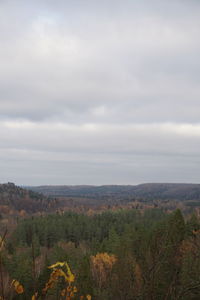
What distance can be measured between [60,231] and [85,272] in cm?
8461

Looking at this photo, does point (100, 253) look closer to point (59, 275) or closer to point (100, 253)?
point (100, 253)

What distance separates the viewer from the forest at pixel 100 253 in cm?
1363

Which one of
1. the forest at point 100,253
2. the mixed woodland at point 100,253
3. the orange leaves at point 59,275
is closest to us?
the orange leaves at point 59,275

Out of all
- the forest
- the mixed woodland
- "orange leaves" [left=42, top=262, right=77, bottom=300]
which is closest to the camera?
"orange leaves" [left=42, top=262, right=77, bottom=300]

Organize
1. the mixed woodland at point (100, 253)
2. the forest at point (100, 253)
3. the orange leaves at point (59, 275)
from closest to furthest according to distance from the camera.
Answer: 1. the orange leaves at point (59, 275)
2. the mixed woodland at point (100, 253)
3. the forest at point (100, 253)

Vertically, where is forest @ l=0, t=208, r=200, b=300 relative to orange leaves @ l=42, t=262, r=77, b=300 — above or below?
below

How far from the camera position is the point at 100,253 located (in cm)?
6875

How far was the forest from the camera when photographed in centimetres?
1363

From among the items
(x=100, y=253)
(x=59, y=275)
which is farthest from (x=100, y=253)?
(x=59, y=275)

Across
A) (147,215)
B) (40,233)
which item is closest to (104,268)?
(40,233)

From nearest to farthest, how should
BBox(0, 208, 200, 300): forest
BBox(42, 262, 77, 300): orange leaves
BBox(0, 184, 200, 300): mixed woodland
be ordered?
BBox(42, 262, 77, 300): orange leaves
BBox(0, 184, 200, 300): mixed woodland
BBox(0, 208, 200, 300): forest

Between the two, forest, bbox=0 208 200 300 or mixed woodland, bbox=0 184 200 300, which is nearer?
mixed woodland, bbox=0 184 200 300

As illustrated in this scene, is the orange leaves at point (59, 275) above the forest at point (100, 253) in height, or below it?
above

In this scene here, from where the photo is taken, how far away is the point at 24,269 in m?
52.3
